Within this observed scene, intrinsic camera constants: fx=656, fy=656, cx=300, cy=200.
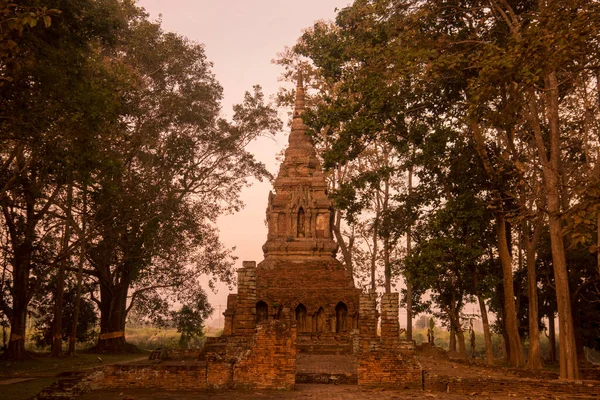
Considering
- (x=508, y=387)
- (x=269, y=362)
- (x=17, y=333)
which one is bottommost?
(x=508, y=387)

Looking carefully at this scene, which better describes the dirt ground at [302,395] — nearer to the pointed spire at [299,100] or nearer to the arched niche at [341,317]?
Answer: the arched niche at [341,317]

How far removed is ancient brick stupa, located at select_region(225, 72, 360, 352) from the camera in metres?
24.8

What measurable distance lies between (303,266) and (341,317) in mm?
3051

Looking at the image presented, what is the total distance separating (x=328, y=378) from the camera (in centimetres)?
1538

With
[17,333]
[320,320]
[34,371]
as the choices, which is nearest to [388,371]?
[320,320]

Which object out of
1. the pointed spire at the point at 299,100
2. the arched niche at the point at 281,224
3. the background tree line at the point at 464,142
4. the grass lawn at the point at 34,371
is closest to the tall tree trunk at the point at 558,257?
the background tree line at the point at 464,142

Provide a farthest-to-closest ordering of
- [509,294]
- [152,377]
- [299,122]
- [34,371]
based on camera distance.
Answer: [299,122], [509,294], [34,371], [152,377]

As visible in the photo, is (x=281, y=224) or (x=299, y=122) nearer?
(x=281, y=224)

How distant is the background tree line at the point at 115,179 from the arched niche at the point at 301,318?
8324 mm

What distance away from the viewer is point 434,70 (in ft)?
60.8

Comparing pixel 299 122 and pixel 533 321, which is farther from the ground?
pixel 299 122

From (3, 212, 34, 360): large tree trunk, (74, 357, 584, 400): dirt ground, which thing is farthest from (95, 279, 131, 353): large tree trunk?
(74, 357, 584, 400): dirt ground

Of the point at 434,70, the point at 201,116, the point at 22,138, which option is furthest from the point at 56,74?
the point at 201,116

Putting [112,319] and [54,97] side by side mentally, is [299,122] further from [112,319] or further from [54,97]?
[54,97]
